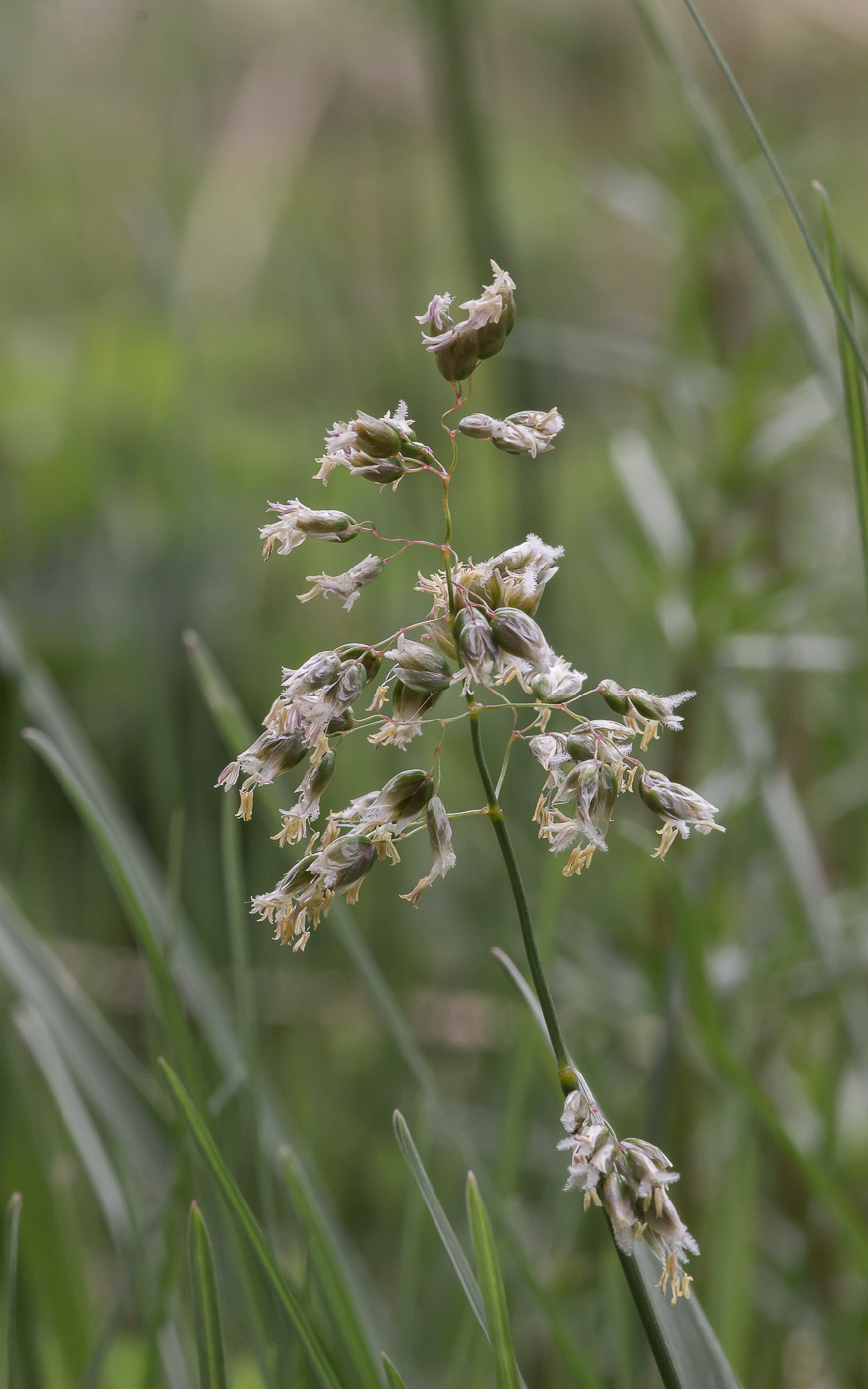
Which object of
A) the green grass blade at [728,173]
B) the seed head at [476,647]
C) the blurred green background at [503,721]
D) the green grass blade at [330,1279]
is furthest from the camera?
the blurred green background at [503,721]

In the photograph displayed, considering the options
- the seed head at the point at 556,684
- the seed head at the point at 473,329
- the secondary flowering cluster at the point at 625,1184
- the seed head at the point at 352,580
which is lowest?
the secondary flowering cluster at the point at 625,1184

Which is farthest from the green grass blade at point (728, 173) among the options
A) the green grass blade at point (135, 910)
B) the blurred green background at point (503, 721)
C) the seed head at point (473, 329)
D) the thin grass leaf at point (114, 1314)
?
the thin grass leaf at point (114, 1314)

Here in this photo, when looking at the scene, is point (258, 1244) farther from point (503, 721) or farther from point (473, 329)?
point (503, 721)

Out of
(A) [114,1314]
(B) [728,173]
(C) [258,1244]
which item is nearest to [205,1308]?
(C) [258,1244]

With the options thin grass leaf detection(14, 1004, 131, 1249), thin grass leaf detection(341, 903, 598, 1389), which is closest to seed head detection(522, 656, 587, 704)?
thin grass leaf detection(341, 903, 598, 1389)

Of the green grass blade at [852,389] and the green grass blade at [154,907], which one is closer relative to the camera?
the green grass blade at [852,389]

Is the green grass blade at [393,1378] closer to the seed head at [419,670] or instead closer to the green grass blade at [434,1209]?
the green grass blade at [434,1209]

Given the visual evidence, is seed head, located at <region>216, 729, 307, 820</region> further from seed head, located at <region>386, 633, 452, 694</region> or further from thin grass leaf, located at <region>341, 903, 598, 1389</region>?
thin grass leaf, located at <region>341, 903, 598, 1389</region>
